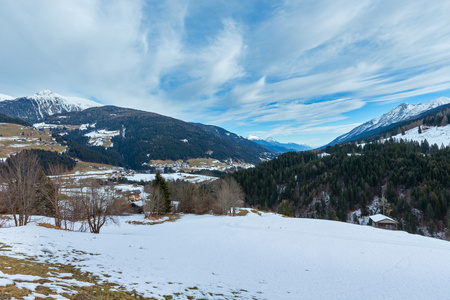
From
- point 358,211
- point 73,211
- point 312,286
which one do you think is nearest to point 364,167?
point 358,211

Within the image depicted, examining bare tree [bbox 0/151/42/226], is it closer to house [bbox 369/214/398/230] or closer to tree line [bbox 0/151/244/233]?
tree line [bbox 0/151/244/233]

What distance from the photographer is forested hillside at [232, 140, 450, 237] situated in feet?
261

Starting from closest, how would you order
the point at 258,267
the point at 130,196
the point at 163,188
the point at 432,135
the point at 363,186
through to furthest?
the point at 258,267, the point at 163,188, the point at 363,186, the point at 130,196, the point at 432,135

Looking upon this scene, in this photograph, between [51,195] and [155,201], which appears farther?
[155,201]

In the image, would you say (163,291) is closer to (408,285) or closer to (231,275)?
(231,275)

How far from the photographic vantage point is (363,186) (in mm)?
100938

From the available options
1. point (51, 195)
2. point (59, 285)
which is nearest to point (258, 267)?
point (59, 285)

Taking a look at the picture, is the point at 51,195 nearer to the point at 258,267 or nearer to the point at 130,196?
the point at 258,267

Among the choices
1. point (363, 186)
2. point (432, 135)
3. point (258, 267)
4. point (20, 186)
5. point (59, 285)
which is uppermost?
point (432, 135)

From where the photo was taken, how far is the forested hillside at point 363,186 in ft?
261

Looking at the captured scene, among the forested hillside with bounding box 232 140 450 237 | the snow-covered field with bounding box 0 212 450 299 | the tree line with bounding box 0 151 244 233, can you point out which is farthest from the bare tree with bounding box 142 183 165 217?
the forested hillside with bounding box 232 140 450 237

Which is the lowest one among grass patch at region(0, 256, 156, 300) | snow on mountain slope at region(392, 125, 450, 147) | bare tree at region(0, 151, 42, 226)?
grass patch at region(0, 256, 156, 300)

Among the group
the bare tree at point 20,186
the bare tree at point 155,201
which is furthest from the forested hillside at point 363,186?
the bare tree at point 20,186

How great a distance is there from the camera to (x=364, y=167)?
368 feet
